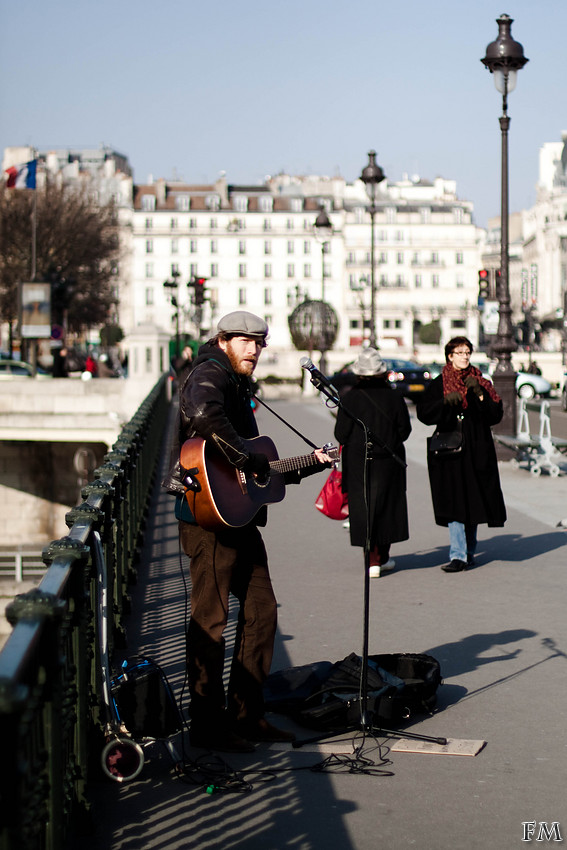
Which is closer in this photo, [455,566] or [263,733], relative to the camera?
[263,733]

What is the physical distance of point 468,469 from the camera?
399 inches

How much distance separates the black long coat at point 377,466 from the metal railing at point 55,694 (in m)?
3.22

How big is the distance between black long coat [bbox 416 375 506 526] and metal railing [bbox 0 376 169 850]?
397cm

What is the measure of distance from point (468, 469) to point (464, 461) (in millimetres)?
69

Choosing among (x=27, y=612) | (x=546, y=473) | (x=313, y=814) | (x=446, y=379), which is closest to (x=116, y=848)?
(x=313, y=814)

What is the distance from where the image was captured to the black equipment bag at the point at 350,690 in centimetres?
570

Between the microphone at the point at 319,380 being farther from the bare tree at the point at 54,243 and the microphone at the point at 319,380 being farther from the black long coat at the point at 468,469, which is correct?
the bare tree at the point at 54,243

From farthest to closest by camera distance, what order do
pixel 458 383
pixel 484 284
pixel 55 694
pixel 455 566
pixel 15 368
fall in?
pixel 15 368
pixel 484 284
pixel 458 383
pixel 455 566
pixel 55 694

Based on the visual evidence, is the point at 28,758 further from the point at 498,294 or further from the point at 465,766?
the point at 498,294

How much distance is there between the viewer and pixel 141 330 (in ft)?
134

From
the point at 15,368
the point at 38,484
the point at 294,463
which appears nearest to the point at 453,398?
the point at 294,463

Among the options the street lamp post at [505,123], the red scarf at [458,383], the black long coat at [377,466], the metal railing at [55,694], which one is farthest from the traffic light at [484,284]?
the metal railing at [55,694]

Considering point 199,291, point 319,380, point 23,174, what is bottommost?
point 319,380

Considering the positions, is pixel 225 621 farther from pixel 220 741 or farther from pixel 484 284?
pixel 484 284
